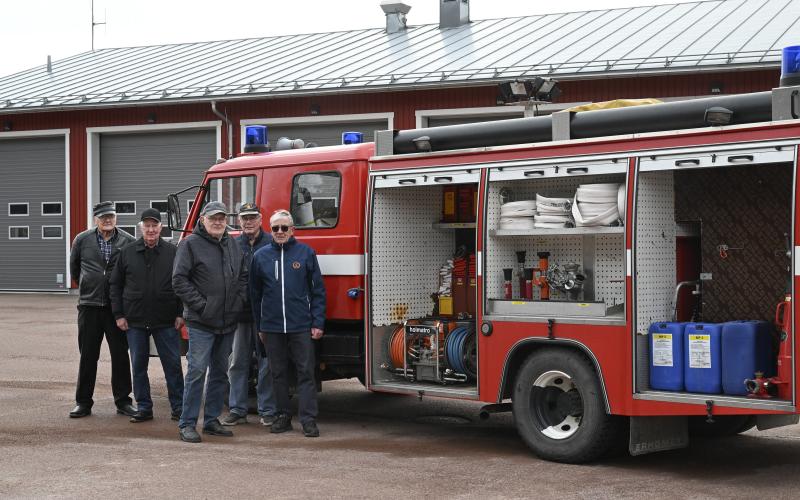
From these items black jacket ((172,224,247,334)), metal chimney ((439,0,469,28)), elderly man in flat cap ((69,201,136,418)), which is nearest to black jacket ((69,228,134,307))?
elderly man in flat cap ((69,201,136,418))

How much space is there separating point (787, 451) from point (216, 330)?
470cm

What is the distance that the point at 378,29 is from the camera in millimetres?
31078

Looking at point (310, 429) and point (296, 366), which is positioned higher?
point (296, 366)

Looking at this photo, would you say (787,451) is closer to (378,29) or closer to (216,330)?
(216,330)

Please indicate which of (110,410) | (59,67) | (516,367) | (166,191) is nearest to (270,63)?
(166,191)

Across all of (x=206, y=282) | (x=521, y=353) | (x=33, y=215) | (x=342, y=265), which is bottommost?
(x=521, y=353)

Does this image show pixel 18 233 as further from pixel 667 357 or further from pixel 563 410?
pixel 667 357

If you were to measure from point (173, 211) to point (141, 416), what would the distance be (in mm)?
1962

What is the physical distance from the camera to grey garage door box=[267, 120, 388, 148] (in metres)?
24.6

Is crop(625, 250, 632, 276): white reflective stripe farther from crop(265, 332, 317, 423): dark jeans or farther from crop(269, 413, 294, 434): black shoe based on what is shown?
crop(269, 413, 294, 434): black shoe

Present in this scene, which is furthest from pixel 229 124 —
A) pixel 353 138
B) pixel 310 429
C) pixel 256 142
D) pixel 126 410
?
pixel 310 429

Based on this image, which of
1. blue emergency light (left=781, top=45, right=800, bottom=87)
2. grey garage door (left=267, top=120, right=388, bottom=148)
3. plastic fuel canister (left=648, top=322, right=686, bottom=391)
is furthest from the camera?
grey garage door (left=267, top=120, right=388, bottom=148)

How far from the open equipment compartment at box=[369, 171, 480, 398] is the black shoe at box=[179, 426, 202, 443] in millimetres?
1538

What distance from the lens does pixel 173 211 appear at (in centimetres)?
1102
